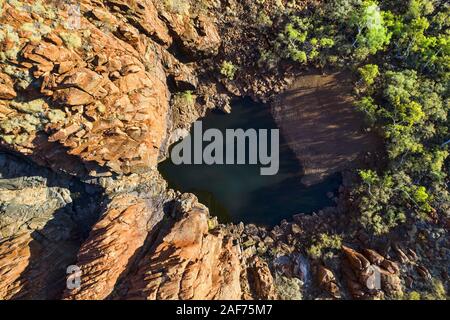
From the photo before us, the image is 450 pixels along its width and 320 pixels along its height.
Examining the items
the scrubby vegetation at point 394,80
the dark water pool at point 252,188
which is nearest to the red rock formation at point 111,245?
the dark water pool at point 252,188

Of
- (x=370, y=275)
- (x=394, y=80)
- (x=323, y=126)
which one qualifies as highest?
(x=394, y=80)

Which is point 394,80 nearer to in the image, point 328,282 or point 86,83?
point 328,282

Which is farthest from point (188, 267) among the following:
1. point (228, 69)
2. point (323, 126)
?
point (228, 69)

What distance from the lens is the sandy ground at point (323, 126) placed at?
2328 cm

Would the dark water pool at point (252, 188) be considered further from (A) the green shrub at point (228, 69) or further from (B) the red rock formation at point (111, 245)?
(B) the red rock formation at point (111, 245)

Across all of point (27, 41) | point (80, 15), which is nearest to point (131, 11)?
point (80, 15)

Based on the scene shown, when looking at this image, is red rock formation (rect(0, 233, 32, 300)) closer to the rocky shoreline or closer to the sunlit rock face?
the rocky shoreline

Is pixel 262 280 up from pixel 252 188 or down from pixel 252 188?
down

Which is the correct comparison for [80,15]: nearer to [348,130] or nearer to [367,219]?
[348,130]

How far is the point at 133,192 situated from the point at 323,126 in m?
16.4

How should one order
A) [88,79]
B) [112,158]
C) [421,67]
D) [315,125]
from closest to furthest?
[88,79] < [112,158] < [421,67] < [315,125]

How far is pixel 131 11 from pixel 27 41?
706 centimetres

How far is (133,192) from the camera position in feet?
69.3

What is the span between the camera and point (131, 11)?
785 inches
